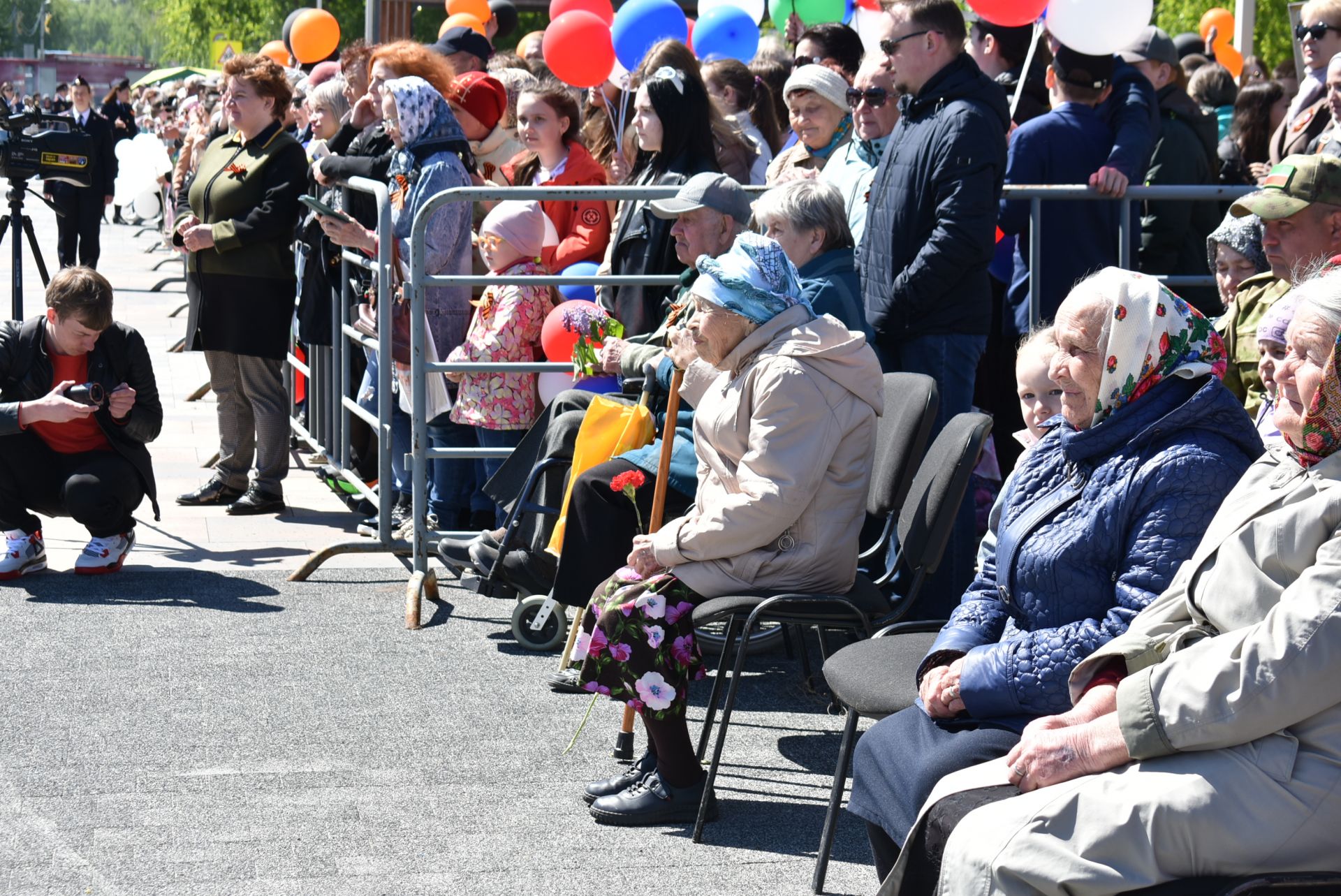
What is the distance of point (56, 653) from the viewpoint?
5406 millimetres

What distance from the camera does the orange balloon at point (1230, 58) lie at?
13.5 m

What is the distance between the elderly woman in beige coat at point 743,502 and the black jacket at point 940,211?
45.8 inches

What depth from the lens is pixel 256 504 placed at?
7684mm

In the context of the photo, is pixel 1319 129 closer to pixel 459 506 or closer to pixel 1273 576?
pixel 459 506

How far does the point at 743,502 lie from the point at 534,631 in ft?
5.92

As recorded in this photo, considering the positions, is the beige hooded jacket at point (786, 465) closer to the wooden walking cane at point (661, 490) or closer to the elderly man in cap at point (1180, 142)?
the wooden walking cane at point (661, 490)

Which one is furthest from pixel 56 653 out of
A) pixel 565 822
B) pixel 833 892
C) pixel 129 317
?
pixel 129 317

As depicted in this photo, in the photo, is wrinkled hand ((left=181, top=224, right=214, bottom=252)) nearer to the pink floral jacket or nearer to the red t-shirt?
the red t-shirt

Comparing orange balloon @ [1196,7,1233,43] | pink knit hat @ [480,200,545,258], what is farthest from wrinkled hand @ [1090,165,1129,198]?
orange balloon @ [1196,7,1233,43]

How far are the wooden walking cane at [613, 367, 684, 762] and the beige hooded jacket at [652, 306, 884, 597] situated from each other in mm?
408

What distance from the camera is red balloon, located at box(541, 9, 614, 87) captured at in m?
8.70

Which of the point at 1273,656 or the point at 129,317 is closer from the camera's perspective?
the point at 1273,656

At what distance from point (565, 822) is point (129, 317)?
12.2 m

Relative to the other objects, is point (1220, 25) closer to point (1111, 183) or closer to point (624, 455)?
point (1111, 183)
